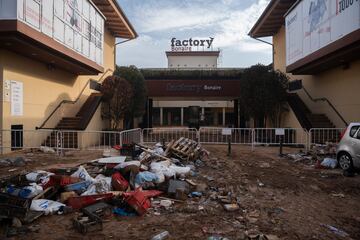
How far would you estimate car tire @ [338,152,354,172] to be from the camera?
10.1 metres

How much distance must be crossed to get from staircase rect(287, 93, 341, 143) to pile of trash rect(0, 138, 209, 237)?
887cm

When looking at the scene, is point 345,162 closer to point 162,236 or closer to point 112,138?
point 162,236

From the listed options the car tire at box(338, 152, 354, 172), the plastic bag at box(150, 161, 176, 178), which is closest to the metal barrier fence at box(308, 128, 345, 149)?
the car tire at box(338, 152, 354, 172)

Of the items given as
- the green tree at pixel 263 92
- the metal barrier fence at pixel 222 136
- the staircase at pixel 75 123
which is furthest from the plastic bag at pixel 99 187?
the green tree at pixel 263 92

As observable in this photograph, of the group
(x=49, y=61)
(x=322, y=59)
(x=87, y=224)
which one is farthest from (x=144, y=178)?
(x=322, y=59)

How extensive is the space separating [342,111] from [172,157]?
10220mm

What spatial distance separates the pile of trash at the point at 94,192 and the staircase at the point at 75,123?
21.6 ft

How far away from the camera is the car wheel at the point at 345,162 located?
10.1m

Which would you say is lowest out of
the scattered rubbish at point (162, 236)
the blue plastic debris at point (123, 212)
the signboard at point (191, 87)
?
the scattered rubbish at point (162, 236)

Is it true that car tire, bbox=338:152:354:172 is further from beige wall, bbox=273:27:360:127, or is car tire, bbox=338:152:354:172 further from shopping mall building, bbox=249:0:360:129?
beige wall, bbox=273:27:360:127

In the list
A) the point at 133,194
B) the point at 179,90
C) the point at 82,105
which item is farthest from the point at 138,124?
the point at 133,194

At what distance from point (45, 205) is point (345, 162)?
8772 millimetres

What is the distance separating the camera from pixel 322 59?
1520 cm

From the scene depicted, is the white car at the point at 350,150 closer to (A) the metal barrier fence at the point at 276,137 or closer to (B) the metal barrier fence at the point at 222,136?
(A) the metal barrier fence at the point at 276,137
